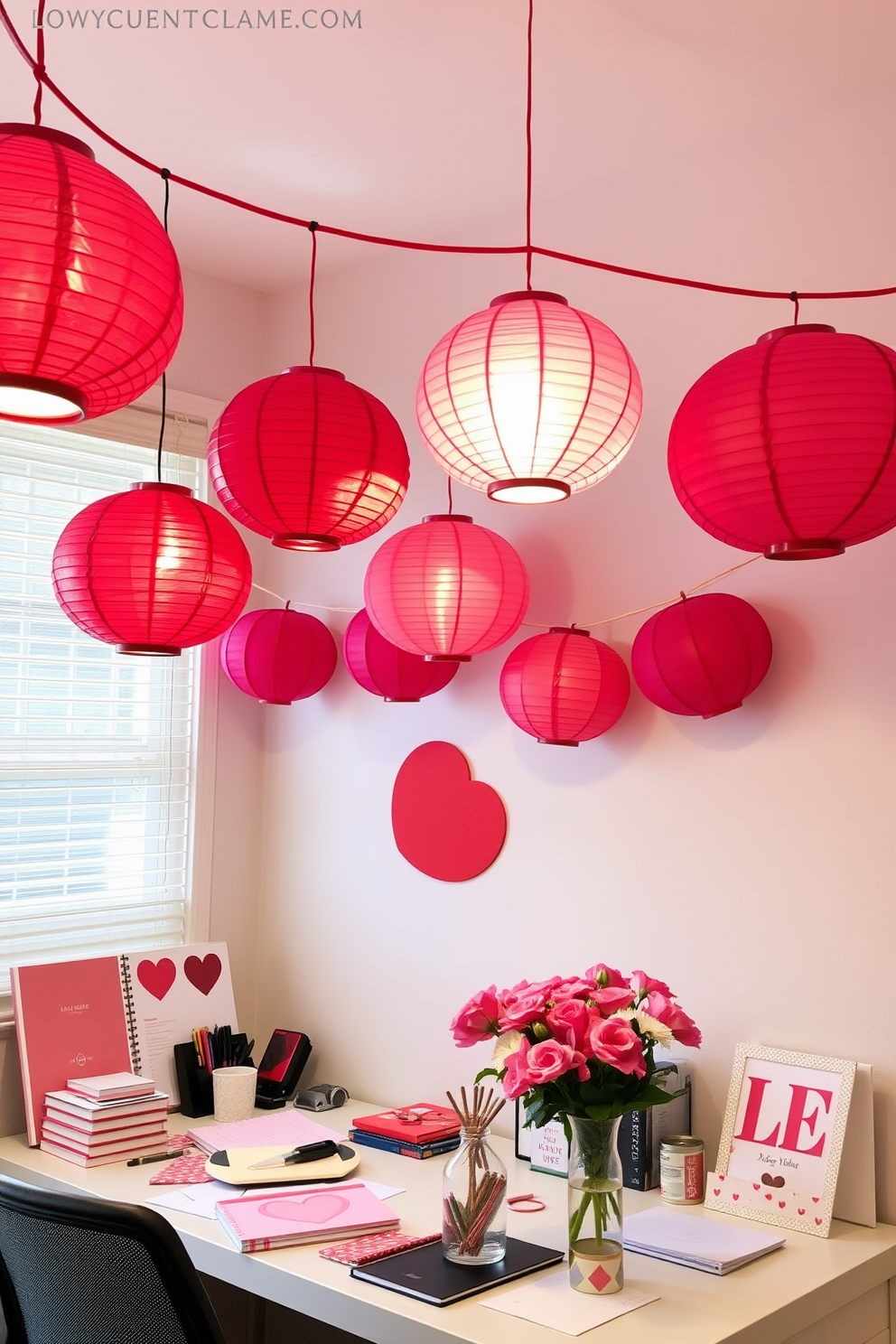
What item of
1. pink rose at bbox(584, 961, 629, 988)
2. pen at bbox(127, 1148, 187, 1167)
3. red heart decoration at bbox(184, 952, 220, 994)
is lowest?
pen at bbox(127, 1148, 187, 1167)

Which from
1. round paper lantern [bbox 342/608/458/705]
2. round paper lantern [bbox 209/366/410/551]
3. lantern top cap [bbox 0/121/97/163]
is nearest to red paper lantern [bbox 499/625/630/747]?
round paper lantern [bbox 342/608/458/705]

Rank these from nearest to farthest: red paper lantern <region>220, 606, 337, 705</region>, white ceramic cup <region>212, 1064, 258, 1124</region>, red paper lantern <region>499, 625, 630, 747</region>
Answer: red paper lantern <region>499, 625, 630, 747</region> < white ceramic cup <region>212, 1064, 258, 1124</region> < red paper lantern <region>220, 606, 337, 705</region>

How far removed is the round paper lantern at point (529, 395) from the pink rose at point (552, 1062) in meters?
0.76

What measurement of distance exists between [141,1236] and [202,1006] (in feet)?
4.44

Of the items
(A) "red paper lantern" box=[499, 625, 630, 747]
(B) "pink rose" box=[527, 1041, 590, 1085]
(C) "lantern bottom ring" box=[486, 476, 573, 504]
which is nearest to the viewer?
(C) "lantern bottom ring" box=[486, 476, 573, 504]

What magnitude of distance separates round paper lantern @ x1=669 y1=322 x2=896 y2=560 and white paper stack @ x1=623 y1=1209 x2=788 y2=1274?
1.06 meters

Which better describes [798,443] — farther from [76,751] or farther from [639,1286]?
[76,751]

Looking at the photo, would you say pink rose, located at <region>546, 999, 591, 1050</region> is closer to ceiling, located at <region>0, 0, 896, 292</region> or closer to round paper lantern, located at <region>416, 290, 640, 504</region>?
round paper lantern, located at <region>416, 290, 640, 504</region>

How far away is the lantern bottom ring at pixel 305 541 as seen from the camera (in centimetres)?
166

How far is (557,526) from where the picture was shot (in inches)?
97.9

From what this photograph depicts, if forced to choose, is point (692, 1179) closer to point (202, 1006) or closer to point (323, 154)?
point (202, 1006)

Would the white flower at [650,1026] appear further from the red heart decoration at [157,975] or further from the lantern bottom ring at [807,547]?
the red heart decoration at [157,975]

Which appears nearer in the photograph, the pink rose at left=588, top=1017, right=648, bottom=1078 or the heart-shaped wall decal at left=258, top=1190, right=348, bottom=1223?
the pink rose at left=588, top=1017, right=648, bottom=1078

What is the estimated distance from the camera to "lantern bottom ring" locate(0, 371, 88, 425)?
1.07 metres
